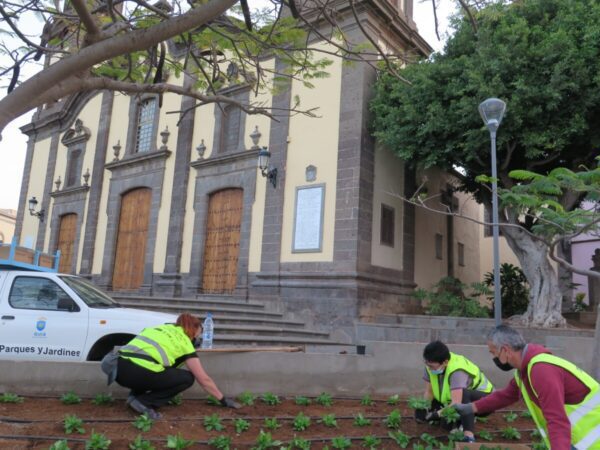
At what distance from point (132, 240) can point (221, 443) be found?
13.5 metres

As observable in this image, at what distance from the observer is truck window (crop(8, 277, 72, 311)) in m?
7.01

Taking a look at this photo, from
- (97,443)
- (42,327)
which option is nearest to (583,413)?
(97,443)

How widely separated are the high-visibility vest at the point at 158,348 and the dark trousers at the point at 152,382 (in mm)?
55

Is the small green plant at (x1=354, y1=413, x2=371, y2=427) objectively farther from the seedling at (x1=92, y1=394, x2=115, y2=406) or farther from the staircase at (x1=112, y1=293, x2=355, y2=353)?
the staircase at (x1=112, y1=293, x2=355, y2=353)

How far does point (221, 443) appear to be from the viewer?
4.57 meters

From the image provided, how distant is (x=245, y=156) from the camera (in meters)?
14.7

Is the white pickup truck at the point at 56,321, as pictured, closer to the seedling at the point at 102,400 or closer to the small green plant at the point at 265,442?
the seedling at the point at 102,400

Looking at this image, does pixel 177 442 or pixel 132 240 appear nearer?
pixel 177 442

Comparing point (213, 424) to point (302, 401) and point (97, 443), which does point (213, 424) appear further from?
point (302, 401)

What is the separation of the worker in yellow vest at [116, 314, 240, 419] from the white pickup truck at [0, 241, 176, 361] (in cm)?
148

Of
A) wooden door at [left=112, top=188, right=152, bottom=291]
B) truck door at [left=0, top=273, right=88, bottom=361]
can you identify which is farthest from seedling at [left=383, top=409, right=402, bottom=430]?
wooden door at [left=112, top=188, right=152, bottom=291]

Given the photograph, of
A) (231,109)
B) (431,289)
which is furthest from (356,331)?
(231,109)

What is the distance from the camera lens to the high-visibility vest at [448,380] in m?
5.18

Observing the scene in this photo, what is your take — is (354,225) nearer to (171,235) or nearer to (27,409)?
(171,235)
